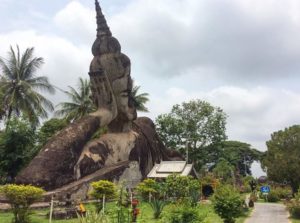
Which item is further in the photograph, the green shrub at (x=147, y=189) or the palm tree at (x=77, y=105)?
the palm tree at (x=77, y=105)

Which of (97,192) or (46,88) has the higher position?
(46,88)

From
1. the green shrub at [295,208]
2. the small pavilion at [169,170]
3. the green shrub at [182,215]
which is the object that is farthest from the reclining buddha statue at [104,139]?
the green shrub at [182,215]

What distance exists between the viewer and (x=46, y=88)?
35594 millimetres

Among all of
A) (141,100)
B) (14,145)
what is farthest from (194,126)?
(14,145)

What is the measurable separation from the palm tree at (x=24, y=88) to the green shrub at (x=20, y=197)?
17231 millimetres

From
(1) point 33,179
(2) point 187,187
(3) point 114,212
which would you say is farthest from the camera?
(2) point 187,187

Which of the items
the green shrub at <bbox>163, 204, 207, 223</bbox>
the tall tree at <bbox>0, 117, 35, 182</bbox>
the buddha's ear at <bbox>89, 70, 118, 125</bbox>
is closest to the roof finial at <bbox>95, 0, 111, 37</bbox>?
the buddha's ear at <bbox>89, 70, 118, 125</bbox>

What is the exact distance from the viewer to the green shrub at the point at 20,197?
16464 millimetres

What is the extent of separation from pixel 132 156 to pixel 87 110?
41.1 ft

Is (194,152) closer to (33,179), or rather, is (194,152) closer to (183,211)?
(33,179)

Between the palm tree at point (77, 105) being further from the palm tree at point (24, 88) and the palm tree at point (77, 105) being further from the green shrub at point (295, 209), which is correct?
the green shrub at point (295, 209)

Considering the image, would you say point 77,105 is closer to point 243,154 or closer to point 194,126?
point 194,126

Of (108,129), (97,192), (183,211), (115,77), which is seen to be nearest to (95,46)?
(115,77)

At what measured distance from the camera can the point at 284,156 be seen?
2358cm
